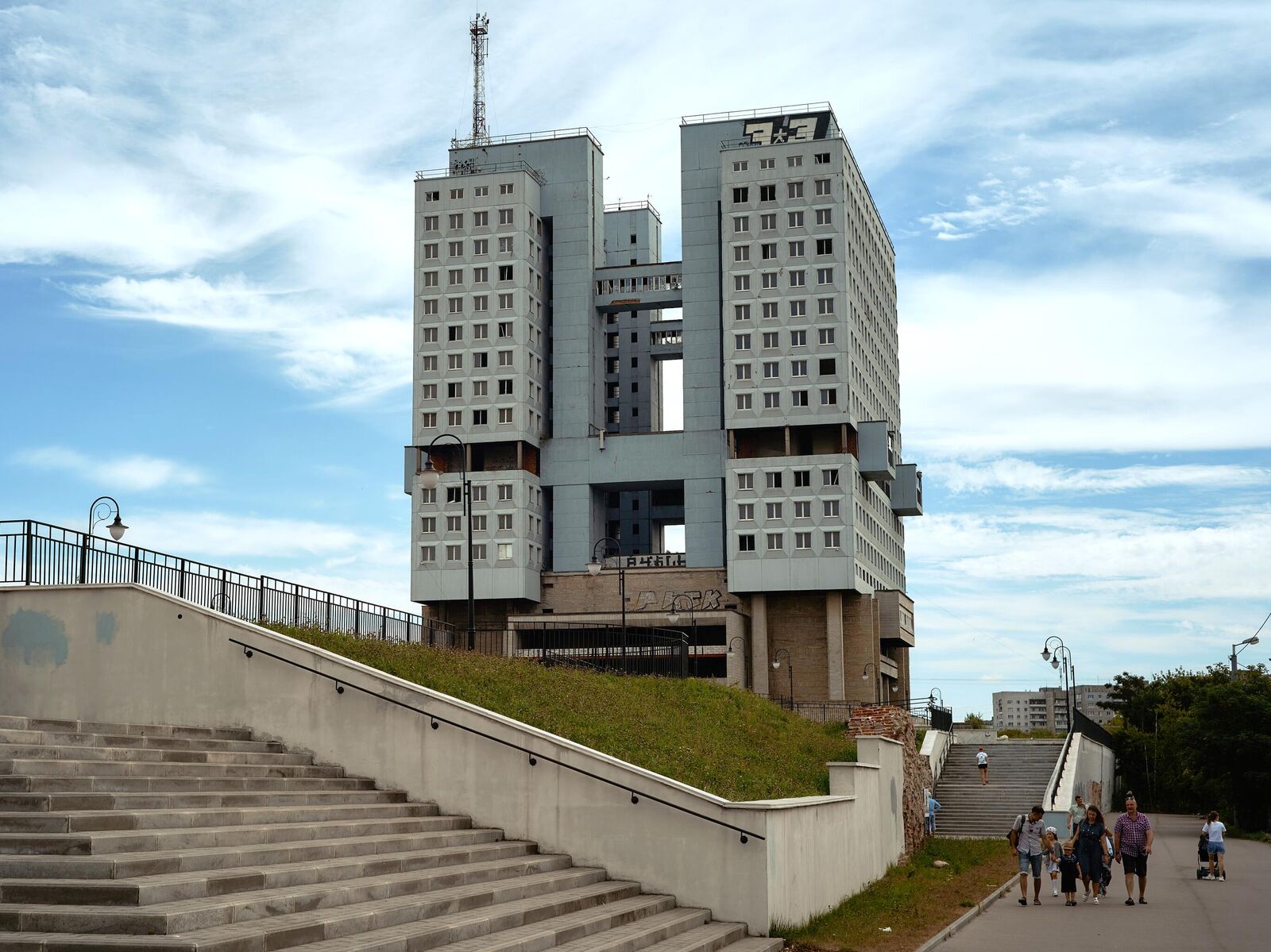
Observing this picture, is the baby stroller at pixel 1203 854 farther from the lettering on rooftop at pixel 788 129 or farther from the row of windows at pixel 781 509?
the lettering on rooftop at pixel 788 129

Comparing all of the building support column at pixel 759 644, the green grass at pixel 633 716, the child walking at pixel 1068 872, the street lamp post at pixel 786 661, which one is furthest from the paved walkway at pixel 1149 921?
the street lamp post at pixel 786 661

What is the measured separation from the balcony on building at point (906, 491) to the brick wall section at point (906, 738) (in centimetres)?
6193

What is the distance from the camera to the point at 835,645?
8069cm

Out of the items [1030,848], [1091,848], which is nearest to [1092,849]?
[1091,848]

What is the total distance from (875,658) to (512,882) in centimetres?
7072

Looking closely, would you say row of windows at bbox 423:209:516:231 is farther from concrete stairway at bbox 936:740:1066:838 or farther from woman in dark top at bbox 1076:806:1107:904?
woman in dark top at bbox 1076:806:1107:904

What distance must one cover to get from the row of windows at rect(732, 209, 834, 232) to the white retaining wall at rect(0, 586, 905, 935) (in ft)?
218

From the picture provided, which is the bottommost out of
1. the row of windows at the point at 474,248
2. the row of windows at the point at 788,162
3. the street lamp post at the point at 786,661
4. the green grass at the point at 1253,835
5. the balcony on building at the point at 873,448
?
the green grass at the point at 1253,835

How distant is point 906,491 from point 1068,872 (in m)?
75.7

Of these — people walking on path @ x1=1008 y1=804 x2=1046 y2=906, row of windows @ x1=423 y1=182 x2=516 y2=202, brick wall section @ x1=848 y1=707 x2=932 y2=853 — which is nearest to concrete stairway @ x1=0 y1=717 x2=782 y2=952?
people walking on path @ x1=1008 y1=804 x2=1046 y2=906

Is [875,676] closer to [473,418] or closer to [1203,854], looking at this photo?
[473,418]

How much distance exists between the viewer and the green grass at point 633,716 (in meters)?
21.1

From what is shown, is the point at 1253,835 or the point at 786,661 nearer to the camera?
the point at 1253,835

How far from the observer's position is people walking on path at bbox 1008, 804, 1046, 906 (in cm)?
2255
